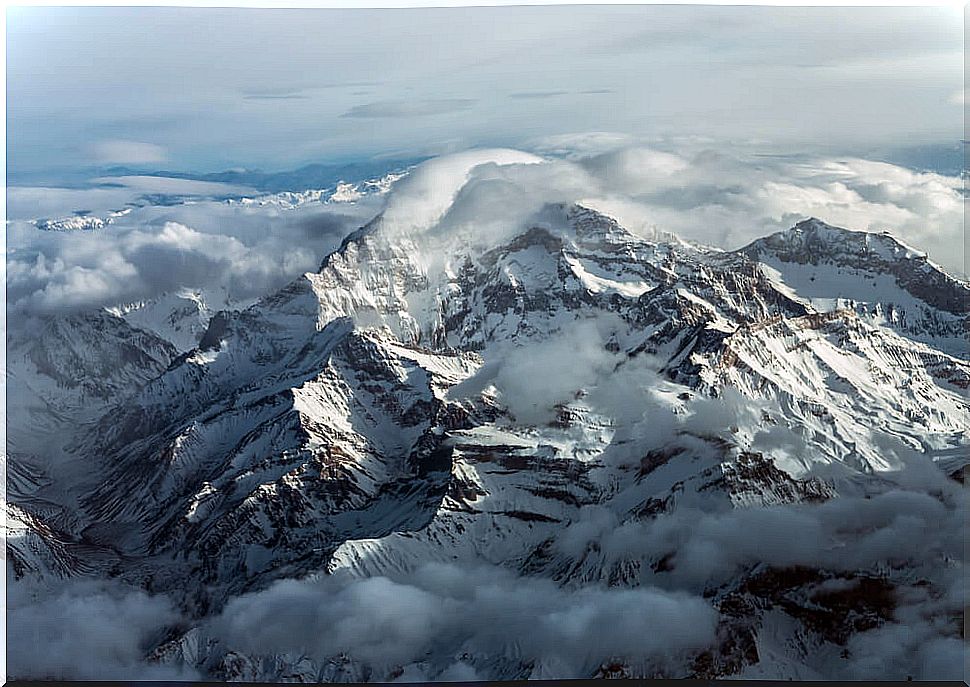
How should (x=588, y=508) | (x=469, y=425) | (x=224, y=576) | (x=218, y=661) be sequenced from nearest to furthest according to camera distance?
(x=218, y=661) → (x=588, y=508) → (x=224, y=576) → (x=469, y=425)

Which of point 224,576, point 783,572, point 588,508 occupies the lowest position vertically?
point 224,576

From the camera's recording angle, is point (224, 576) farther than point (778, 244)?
No

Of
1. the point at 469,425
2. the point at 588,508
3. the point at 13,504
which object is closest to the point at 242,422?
the point at 469,425

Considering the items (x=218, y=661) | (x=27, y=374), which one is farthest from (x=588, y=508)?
(x=27, y=374)

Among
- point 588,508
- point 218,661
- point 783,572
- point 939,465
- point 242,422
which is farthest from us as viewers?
point 242,422

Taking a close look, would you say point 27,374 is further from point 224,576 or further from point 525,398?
point 525,398

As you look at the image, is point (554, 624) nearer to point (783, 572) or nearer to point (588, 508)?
point (783, 572)

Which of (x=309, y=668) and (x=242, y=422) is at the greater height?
(x=309, y=668)
